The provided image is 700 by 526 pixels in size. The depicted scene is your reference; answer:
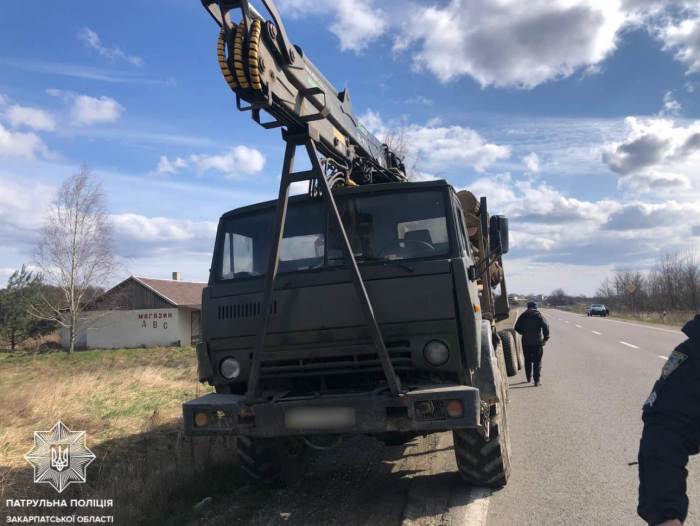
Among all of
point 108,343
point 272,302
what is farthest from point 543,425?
point 108,343

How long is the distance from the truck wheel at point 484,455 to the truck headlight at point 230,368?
1.92 metres

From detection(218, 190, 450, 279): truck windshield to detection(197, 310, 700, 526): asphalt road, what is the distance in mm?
1995

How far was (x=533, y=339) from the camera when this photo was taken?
995cm

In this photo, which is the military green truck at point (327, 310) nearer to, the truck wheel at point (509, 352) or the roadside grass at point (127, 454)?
the roadside grass at point (127, 454)

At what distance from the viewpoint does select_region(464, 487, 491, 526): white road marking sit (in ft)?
→ 12.2

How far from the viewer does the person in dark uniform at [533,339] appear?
386 inches

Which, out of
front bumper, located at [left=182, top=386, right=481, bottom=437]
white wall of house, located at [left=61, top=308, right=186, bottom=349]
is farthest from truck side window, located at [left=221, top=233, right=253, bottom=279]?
white wall of house, located at [left=61, top=308, right=186, bottom=349]

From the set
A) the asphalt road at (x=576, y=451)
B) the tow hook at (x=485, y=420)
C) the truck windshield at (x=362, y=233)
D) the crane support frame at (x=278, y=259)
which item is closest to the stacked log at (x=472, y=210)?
the asphalt road at (x=576, y=451)

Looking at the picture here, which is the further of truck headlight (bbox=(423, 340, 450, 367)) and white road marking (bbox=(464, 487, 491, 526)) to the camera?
truck headlight (bbox=(423, 340, 450, 367))

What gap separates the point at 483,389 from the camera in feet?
13.4

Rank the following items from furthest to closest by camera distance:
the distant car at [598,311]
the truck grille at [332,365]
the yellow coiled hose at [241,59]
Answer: the distant car at [598,311] < the truck grille at [332,365] < the yellow coiled hose at [241,59]

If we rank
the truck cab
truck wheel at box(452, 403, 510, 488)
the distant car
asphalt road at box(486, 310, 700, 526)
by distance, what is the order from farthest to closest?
the distant car → truck wheel at box(452, 403, 510, 488) → asphalt road at box(486, 310, 700, 526) → the truck cab

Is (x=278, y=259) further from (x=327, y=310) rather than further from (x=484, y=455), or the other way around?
(x=484, y=455)

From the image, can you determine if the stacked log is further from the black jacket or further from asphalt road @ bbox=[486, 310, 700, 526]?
the black jacket
